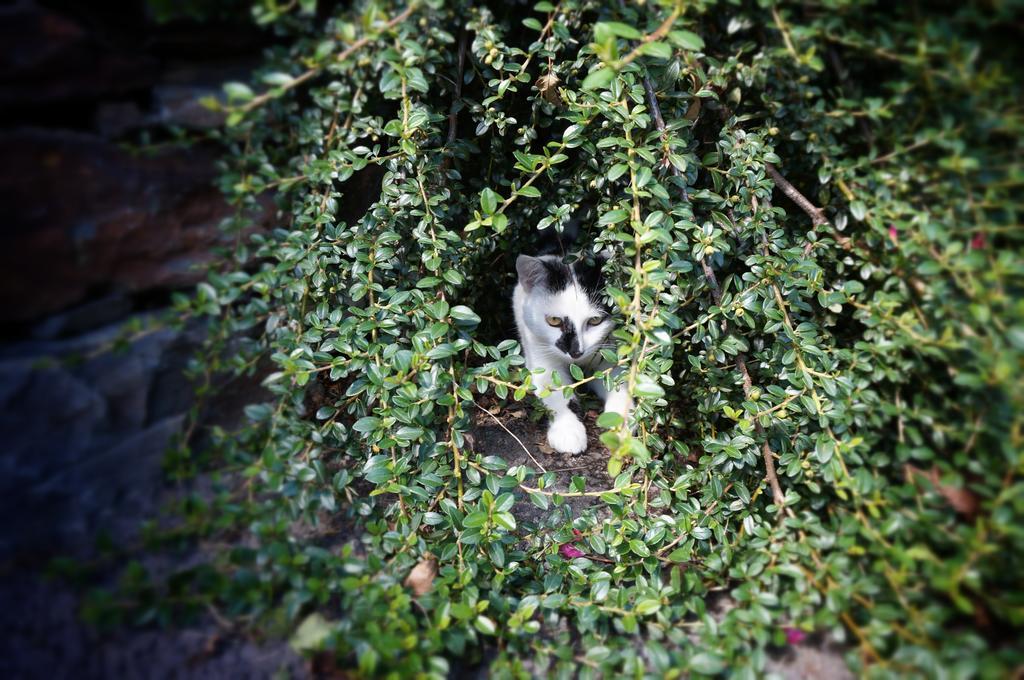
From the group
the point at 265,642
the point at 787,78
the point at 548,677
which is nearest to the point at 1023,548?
the point at 548,677

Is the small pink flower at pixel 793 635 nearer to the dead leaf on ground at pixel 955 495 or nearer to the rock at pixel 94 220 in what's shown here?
the dead leaf on ground at pixel 955 495

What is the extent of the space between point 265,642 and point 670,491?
1190mm

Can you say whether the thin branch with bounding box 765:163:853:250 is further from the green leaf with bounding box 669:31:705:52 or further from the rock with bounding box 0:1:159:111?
the rock with bounding box 0:1:159:111

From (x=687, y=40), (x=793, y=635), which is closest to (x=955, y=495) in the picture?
(x=793, y=635)

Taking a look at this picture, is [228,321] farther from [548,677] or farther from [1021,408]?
[1021,408]

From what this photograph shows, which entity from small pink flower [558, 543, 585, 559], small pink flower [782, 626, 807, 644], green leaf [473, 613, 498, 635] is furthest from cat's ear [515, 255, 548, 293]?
small pink flower [782, 626, 807, 644]

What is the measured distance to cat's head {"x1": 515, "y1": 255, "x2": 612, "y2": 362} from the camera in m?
2.18

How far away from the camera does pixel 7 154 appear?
145cm

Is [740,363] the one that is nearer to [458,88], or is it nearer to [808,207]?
[808,207]

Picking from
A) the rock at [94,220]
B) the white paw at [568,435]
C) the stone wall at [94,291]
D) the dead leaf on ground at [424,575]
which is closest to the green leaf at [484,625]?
the dead leaf on ground at [424,575]

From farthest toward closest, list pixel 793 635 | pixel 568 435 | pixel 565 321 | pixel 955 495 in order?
pixel 568 435 → pixel 565 321 → pixel 793 635 → pixel 955 495

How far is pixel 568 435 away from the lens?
2289mm

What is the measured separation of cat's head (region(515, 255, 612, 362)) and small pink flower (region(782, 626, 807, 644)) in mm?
1121

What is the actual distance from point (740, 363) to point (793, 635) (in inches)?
30.4
